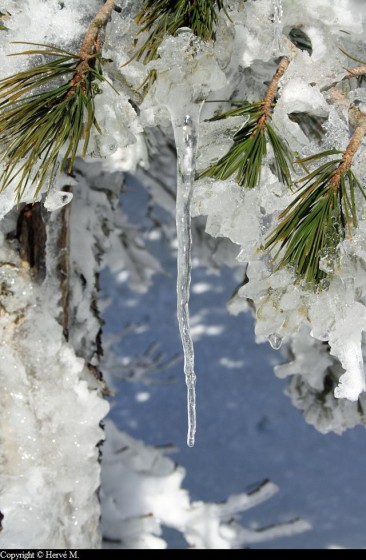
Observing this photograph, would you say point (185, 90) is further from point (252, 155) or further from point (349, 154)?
point (349, 154)

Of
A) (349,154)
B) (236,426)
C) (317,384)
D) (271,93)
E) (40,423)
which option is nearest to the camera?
(349,154)

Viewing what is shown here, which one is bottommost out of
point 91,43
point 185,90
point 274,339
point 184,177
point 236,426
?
point 274,339

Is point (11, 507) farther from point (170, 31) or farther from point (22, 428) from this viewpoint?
point (170, 31)

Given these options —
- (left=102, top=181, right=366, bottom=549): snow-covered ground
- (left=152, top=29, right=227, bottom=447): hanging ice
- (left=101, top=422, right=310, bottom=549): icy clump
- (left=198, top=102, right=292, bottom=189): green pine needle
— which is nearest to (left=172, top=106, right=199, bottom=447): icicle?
(left=152, top=29, right=227, bottom=447): hanging ice

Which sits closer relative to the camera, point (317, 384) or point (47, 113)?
point (47, 113)

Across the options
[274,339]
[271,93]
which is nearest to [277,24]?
[271,93]

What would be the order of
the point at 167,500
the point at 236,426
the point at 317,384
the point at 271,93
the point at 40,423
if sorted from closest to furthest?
the point at 271,93, the point at 40,423, the point at 317,384, the point at 167,500, the point at 236,426

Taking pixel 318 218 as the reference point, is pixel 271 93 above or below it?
above

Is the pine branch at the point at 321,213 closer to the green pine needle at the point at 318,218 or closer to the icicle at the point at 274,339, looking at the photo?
the green pine needle at the point at 318,218

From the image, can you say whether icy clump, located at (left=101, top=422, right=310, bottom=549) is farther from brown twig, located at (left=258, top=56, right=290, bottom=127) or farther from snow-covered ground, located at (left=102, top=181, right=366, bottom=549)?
snow-covered ground, located at (left=102, top=181, right=366, bottom=549)
